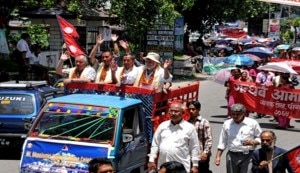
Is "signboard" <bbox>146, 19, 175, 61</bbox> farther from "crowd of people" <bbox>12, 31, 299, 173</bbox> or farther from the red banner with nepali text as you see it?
"crowd of people" <bbox>12, 31, 299, 173</bbox>

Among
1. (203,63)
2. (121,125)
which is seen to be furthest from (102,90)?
(203,63)

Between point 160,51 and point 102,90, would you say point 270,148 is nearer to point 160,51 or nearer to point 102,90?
point 102,90

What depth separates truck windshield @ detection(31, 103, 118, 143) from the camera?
10.3m

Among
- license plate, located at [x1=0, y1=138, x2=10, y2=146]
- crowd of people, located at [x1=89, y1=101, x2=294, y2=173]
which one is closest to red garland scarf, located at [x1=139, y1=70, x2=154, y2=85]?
crowd of people, located at [x1=89, y1=101, x2=294, y2=173]

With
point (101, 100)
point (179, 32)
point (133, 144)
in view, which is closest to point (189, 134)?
point (133, 144)

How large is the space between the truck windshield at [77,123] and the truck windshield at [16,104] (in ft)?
13.1

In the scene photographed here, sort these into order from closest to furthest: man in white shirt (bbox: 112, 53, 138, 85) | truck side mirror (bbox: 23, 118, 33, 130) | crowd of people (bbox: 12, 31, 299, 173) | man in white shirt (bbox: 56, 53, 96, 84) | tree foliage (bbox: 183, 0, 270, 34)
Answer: crowd of people (bbox: 12, 31, 299, 173) < truck side mirror (bbox: 23, 118, 33, 130) < man in white shirt (bbox: 112, 53, 138, 85) < man in white shirt (bbox: 56, 53, 96, 84) < tree foliage (bbox: 183, 0, 270, 34)

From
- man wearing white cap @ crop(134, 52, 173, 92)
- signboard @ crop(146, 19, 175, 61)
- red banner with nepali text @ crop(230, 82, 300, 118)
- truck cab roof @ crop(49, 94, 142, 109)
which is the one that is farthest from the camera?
signboard @ crop(146, 19, 175, 61)

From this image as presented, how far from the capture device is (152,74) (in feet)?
40.8

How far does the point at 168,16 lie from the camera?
1289 inches

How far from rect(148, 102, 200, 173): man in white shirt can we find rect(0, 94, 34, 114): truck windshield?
19.1 ft

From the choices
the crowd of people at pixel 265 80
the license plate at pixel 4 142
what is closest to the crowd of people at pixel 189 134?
the license plate at pixel 4 142

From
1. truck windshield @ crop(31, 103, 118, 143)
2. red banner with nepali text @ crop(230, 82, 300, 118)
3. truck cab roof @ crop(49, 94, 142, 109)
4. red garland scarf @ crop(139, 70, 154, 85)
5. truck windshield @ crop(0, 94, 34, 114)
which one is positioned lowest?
red banner with nepali text @ crop(230, 82, 300, 118)

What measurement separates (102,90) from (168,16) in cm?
2066
